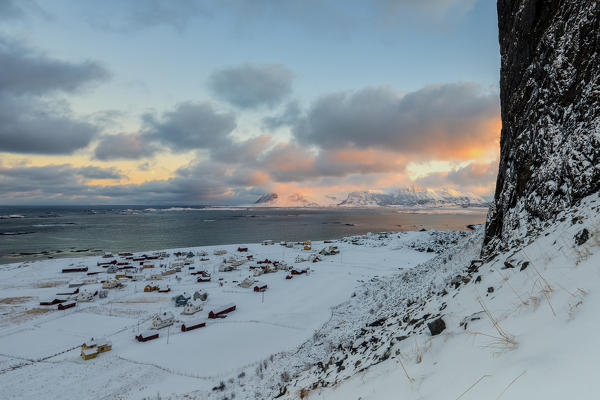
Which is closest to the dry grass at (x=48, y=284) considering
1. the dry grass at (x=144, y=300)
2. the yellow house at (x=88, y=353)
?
the dry grass at (x=144, y=300)

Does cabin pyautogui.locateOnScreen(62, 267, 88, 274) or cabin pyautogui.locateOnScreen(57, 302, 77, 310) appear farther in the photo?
cabin pyautogui.locateOnScreen(62, 267, 88, 274)

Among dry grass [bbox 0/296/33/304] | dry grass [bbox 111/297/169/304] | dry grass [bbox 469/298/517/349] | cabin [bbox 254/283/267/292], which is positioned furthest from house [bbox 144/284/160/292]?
dry grass [bbox 469/298/517/349]

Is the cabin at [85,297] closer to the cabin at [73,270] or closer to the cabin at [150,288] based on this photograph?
the cabin at [150,288]

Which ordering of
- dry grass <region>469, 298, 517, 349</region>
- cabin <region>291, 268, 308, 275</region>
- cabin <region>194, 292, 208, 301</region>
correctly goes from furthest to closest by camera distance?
cabin <region>291, 268, 308, 275</region> < cabin <region>194, 292, 208, 301</region> < dry grass <region>469, 298, 517, 349</region>

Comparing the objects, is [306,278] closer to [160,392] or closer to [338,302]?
[338,302]

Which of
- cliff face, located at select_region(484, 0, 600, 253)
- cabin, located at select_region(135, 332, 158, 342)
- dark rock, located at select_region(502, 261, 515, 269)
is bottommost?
cabin, located at select_region(135, 332, 158, 342)

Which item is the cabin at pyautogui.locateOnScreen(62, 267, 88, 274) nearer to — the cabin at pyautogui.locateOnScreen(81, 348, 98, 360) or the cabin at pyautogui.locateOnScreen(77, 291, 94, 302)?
the cabin at pyautogui.locateOnScreen(77, 291, 94, 302)

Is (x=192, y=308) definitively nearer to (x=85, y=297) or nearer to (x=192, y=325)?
(x=192, y=325)
